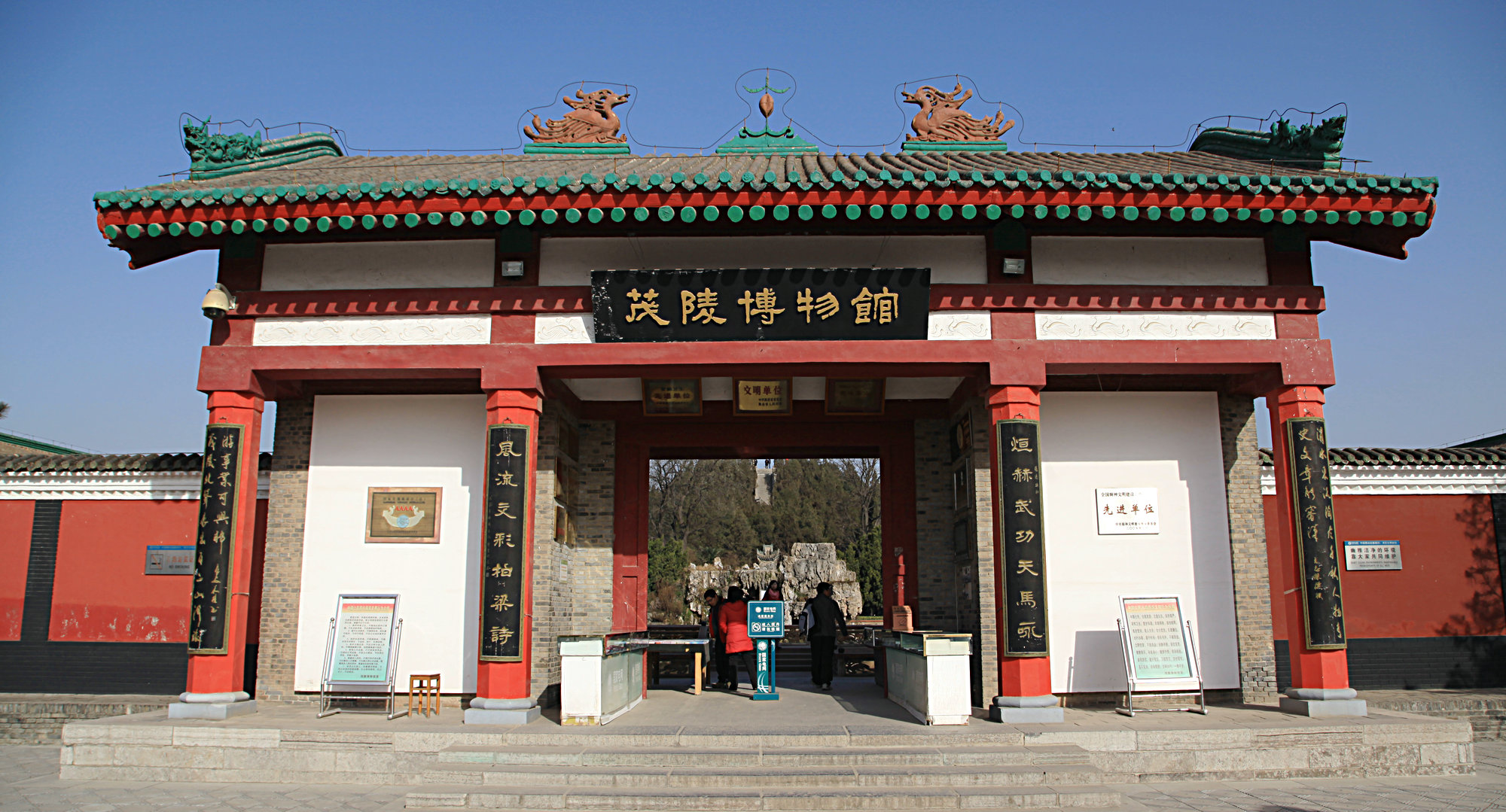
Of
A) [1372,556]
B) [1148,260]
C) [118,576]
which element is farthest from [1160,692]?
[118,576]

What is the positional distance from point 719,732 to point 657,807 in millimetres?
1081

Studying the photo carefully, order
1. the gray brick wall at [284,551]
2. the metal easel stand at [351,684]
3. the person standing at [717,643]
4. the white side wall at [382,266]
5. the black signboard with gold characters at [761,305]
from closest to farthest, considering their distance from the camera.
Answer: the metal easel stand at [351,684] → the black signboard with gold characters at [761,305] → the white side wall at [382,266] → the gray brick wall at [284,551] → the person standing at [717,643]

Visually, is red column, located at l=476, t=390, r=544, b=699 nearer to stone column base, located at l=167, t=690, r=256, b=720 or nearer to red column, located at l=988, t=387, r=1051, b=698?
stone column base, located at l=167, t=690, r=256, b=720

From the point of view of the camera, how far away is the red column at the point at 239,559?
7930 millimetres

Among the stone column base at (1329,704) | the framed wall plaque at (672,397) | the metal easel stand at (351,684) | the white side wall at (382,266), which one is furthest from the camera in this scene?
the framed wall plaque at (672,397)

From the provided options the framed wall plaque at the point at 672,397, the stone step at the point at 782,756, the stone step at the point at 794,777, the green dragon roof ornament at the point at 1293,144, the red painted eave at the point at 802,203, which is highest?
the green dragon roof ornament at the point at 1293,144

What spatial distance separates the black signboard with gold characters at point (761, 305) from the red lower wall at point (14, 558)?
22.9ft

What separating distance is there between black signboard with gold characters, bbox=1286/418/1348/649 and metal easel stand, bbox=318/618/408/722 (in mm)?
7530

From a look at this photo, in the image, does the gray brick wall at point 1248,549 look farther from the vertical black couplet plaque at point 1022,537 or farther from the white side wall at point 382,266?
the white side wall at point 382,266

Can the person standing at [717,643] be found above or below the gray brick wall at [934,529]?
below

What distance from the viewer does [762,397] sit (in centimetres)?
1008

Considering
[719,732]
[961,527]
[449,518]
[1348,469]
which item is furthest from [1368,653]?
[449,518]

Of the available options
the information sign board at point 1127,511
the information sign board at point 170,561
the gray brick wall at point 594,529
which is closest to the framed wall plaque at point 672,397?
the gray brick wall at point 594,529

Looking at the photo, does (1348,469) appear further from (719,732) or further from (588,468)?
(588,468)
